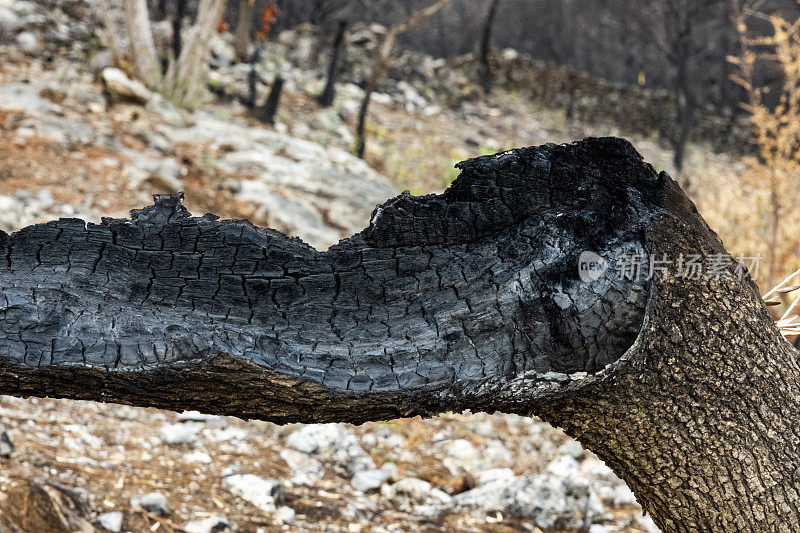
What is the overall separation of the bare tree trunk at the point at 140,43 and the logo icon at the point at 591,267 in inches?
324

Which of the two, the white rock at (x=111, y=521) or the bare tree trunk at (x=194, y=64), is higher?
the bare tree trunk at (x=194, y=64)

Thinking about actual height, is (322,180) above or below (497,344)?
above

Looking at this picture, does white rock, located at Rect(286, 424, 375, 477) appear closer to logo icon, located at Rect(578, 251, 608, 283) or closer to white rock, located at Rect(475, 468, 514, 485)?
white rock, located at Rect(475, 468, 514, 485)

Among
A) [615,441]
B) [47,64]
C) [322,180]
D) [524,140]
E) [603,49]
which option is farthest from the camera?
[603,49]

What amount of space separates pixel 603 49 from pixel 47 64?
41.8ft

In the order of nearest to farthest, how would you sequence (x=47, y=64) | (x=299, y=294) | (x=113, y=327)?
Answer: (x=113, y=327) → (x=299, y=294) → (x=47, y=64)

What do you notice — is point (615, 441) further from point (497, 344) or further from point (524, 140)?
point (524, 140)

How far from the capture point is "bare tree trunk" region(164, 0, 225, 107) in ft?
27.8

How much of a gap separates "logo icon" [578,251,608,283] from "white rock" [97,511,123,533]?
6.12ft

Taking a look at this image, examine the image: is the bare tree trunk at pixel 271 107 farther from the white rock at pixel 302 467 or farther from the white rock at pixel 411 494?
the white rock at pixel 411 494

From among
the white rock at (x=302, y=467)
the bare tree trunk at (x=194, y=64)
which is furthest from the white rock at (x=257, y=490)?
the bare tree trunk at (x=194, y=64)

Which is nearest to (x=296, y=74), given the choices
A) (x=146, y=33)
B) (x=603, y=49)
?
(x=146, y=33)

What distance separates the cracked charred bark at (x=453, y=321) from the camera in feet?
3.55

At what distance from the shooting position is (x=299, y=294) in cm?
118
